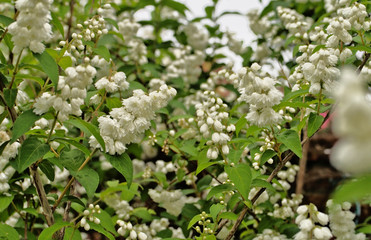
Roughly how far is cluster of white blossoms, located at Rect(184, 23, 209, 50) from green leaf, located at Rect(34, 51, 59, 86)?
2.89m

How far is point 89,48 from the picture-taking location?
2928 millimetres

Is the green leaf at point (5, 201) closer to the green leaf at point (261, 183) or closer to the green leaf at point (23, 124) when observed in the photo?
the green leaf at point (23, 124)

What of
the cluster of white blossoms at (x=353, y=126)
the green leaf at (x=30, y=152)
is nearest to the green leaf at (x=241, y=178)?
the green leaf at (x=30, y=152)

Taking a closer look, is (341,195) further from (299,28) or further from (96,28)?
(299,28)

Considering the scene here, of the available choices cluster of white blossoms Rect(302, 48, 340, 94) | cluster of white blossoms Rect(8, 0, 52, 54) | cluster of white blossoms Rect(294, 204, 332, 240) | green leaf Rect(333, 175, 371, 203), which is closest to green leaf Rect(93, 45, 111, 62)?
cluster of white blossoms Rect(8, 0, 52, 54)

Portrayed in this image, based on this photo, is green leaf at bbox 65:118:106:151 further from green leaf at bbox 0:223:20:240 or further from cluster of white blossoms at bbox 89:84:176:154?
green leaf at bbox 0:223:20:240

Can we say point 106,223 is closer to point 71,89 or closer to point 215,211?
point 215,211

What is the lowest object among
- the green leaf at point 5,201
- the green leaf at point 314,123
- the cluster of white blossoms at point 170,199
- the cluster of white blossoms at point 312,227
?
the cluster of white blossoms at point 170,199

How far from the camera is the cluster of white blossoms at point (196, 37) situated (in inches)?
186

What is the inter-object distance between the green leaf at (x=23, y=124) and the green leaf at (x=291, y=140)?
4.05ft

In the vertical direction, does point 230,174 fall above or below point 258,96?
below

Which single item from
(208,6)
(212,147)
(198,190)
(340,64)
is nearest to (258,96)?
(212,147)

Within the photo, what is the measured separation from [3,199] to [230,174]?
1441 mm

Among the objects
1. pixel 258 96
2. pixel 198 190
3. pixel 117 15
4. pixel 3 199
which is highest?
pixel 258 96
